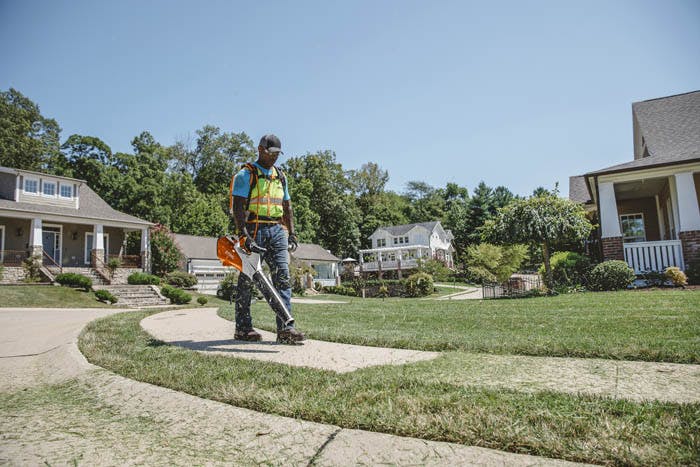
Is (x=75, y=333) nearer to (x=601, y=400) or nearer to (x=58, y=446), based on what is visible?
(x=58, y=446)

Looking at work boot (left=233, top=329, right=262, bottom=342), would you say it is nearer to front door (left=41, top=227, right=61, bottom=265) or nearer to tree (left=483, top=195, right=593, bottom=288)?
tree (left=483, top=195, right=593, bottom=288)

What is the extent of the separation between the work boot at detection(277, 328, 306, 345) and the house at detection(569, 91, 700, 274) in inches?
525

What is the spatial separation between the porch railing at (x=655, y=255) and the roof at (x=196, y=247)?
1019 inches

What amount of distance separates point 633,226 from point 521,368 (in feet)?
67.3

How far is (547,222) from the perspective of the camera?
1377 cm

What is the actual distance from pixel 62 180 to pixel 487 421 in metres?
28.7

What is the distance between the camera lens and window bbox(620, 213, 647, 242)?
62.2 feet

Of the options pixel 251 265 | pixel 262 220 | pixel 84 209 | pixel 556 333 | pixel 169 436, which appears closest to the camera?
pixel 169 436

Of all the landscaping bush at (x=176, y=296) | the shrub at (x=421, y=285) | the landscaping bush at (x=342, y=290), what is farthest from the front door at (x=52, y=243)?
the shrub at (x=421, y=285)

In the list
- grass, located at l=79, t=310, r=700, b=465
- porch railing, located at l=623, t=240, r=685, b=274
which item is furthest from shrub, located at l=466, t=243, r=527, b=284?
grass, located at l=79, t=310, r=700, b=465

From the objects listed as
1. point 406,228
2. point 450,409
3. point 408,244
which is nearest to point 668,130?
point 450,409

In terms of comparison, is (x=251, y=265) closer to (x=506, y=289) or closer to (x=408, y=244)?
(x=506, y=289)

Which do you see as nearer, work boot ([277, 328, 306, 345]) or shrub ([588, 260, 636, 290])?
work boot ([277, 328, 306, 345])

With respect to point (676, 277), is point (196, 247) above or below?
above
